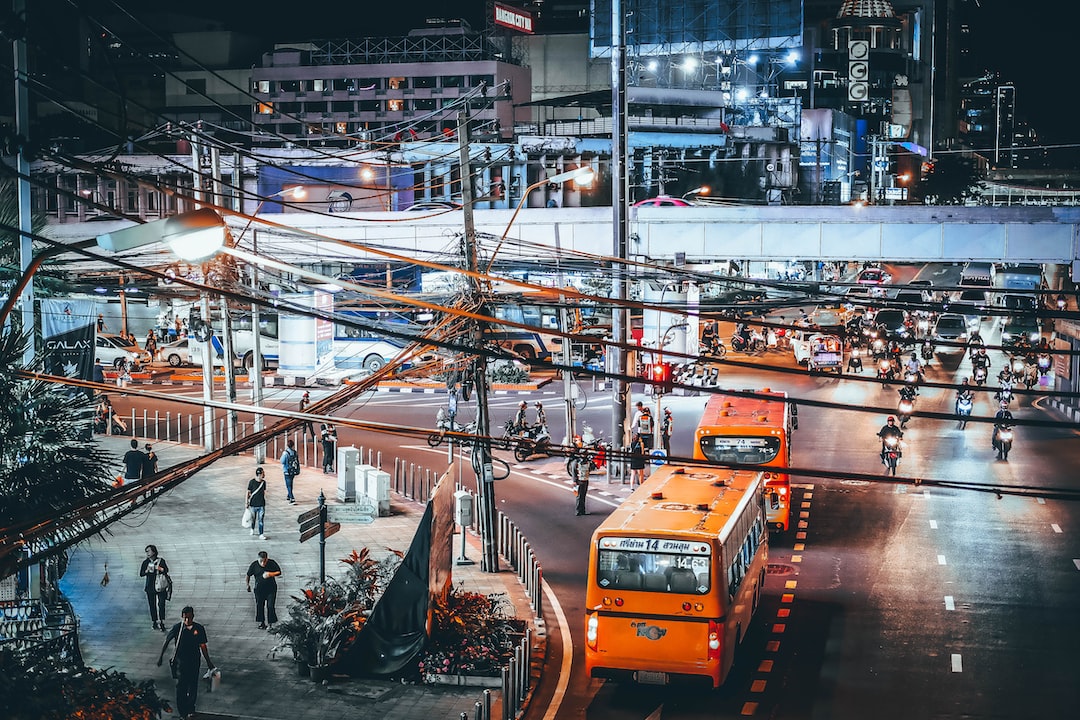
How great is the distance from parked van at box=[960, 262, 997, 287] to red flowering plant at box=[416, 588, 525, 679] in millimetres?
58871

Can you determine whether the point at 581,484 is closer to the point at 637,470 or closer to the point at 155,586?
the point at 637,470

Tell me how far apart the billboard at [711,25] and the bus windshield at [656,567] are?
73.3 m

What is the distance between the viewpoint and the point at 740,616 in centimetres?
1816

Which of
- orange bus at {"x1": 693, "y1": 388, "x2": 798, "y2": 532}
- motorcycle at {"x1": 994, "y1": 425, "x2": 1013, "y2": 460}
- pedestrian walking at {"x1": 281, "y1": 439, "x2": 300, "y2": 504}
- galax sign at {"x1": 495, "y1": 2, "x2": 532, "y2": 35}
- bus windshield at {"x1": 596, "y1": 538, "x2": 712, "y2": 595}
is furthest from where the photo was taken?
galax sign at {"x1": 495, "y1": 2, "x2": 532, "y2": 35}

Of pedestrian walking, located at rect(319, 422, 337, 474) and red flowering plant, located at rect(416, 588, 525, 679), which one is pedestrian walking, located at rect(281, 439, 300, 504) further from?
red flowering plant, located at rect(416, 588, 525, 679)

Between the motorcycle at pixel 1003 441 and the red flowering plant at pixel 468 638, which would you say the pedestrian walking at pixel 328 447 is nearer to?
the red flowering plant at pixel 468 638

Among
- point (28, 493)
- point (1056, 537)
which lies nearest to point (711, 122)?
point (1056, 537)

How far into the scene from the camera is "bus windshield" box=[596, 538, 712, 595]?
54.7ft

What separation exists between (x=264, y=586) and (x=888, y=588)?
11.0m

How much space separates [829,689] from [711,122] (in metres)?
70.7

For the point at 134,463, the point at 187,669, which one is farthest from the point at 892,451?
the point at 187,669

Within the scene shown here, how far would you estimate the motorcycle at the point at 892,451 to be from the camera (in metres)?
30.6

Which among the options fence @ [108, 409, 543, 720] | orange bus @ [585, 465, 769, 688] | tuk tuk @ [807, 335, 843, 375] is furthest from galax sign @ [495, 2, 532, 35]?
orange bus @ [585, 465, 769, 688]

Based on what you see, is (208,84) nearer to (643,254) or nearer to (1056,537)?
(643,254)
